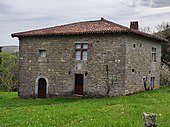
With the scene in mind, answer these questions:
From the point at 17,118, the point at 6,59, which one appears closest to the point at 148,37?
the point at 17,118

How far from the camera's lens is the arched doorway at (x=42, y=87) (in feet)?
92.1

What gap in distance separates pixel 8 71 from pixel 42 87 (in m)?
28.2

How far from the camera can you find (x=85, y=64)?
25.9 metres

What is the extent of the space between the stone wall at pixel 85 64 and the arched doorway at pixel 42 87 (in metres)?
0.34

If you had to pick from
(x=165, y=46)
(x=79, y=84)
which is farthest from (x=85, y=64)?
(x=165, y=46)

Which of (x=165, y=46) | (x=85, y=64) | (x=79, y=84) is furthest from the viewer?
(x=165, y=46)

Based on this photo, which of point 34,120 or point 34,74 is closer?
point 34,120

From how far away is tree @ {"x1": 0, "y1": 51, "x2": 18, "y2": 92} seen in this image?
54750mm

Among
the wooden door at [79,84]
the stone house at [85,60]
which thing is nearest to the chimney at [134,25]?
the stone house at [85,60]

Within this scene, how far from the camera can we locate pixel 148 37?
2847 cm

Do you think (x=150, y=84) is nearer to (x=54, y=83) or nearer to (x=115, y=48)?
(x=115, y=48)

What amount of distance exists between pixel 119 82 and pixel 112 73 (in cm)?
93

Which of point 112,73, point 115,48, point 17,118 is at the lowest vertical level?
point 17,118

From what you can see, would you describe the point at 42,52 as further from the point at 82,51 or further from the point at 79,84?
the point at 79,84
